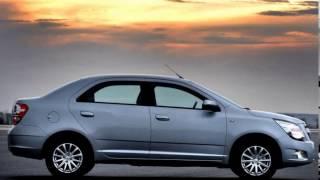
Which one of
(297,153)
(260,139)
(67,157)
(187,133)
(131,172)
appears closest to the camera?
(67,157)

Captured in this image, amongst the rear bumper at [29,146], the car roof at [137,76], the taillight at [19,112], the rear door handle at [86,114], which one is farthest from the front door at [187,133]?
the taillight at [19,112]

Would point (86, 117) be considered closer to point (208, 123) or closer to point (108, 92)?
point (108, 92)

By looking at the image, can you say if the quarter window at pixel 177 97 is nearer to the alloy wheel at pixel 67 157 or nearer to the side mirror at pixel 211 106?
the side mirror at pixel 211 106

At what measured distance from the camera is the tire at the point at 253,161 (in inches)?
529

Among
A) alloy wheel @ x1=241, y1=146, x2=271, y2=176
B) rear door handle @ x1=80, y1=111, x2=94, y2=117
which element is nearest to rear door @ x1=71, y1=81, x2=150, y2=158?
rear door handle @ x1=80, y1=111, x2=94, y2=117

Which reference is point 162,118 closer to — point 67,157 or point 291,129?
point 67,157

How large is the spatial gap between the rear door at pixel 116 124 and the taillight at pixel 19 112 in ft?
2.33

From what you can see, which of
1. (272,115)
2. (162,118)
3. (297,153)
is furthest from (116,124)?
(297,153)

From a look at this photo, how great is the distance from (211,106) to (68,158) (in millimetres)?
2256

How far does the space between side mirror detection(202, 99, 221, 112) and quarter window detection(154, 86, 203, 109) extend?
192mm

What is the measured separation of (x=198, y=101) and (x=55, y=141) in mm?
2243

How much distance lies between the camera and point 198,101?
13648mm

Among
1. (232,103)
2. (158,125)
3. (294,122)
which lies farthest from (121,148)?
(294,122)

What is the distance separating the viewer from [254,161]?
1346 centimetres
